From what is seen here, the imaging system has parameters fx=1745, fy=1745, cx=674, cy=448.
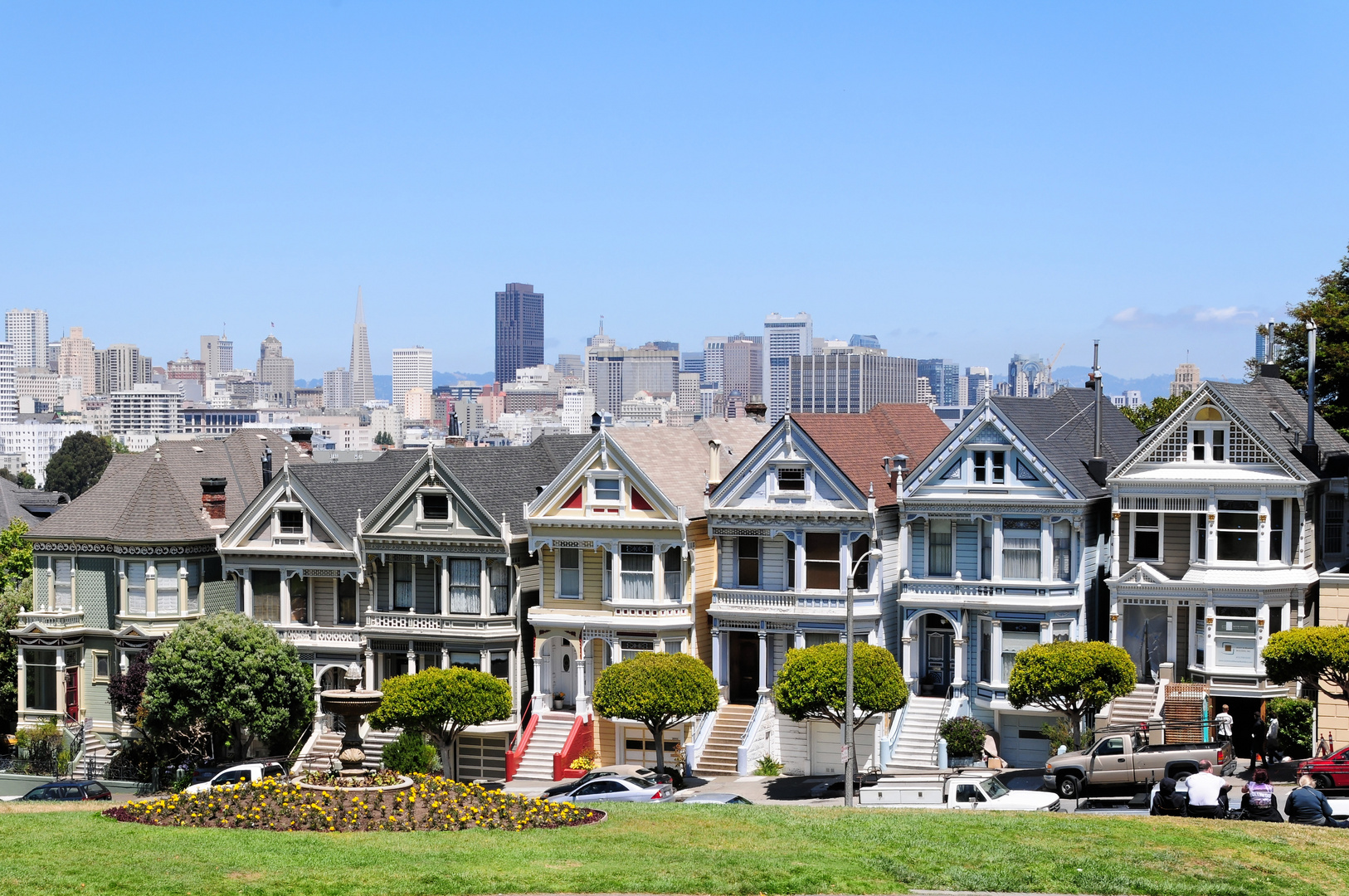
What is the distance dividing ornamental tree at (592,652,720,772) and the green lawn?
16377mm

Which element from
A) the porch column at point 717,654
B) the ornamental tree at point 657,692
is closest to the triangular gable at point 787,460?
the porch column at point 717,654

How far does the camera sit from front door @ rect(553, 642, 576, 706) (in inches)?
2314

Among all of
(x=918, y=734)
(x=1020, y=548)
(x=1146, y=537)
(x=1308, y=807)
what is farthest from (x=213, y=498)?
(x=1308, y=807)

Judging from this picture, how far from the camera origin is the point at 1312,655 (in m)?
47.4

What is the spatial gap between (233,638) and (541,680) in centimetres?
1031

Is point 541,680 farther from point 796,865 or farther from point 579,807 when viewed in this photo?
point 796,865

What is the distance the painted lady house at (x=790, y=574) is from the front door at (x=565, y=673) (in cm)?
499

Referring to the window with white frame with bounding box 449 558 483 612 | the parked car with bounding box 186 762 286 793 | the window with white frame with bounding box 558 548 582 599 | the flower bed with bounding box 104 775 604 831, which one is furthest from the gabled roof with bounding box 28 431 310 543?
the flower bed with bounding box 104 775 604 831

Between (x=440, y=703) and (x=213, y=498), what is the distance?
49.7ft

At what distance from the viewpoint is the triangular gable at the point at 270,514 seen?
199 ft

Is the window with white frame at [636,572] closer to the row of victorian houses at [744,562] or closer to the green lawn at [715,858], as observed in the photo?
the row of victorian houses at [744,562]

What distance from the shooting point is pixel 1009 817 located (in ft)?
118

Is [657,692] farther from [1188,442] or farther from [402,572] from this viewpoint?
[1188,442]

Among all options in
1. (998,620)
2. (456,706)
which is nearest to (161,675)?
(456,706)
